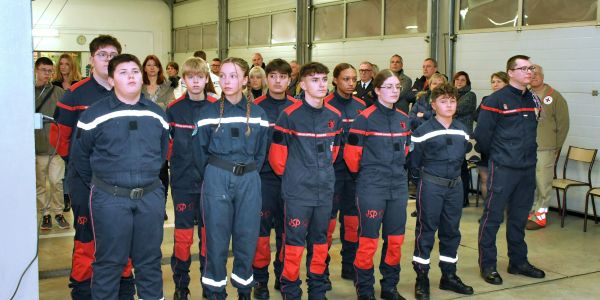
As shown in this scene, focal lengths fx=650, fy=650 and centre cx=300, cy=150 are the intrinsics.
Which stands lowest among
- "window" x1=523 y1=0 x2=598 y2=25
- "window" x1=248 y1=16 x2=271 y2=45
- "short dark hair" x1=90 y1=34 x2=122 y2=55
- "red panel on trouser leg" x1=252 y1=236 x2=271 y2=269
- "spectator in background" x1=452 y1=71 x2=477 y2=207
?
"red panel on trouser leg" x1=252 y1=236 x2=271 y2=269

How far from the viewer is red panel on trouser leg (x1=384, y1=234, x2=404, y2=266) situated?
14.7 feet

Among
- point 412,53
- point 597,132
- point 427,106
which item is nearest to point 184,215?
point 427,106

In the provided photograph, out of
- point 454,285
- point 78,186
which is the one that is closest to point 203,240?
point 78,186

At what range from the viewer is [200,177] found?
4.32 meters

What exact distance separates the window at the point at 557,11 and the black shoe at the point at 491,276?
3.69 metres

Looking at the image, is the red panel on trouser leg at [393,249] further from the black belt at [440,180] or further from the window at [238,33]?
the window at [238,33]

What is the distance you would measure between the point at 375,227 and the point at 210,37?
43.3ft

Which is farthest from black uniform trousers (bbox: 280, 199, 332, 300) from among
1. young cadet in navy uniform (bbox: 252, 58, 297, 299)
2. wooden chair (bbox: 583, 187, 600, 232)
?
wooden chair (bbox: 583, 187, 600, 232)

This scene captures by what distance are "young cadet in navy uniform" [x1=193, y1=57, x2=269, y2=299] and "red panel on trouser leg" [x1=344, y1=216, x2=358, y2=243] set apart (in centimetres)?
111

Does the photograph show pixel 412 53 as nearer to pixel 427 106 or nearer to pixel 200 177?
pixel 427 106

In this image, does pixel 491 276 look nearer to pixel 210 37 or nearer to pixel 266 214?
pixel 266 214

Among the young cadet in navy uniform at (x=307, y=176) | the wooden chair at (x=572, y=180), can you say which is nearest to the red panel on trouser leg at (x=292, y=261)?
the young cadet in navy uniform at (x=307, y=176)

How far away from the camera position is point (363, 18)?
1121cm

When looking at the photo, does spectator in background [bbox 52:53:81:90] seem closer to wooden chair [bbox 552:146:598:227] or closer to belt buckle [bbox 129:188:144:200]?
belt buckle [bbox 129:188:144:200]
